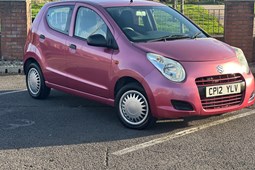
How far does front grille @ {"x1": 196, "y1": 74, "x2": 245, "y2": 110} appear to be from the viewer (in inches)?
222

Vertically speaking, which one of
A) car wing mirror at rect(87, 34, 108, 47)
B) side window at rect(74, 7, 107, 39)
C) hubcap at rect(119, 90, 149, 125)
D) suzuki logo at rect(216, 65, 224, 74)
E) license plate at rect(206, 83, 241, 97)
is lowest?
hubcap at rect(119, 90, 149, 125)

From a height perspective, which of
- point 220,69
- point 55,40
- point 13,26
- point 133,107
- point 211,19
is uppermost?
point 211,19

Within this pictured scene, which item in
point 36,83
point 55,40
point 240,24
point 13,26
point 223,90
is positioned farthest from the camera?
point 13,26

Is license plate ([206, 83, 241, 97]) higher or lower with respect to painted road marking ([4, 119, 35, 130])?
higher

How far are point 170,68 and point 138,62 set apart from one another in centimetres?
42

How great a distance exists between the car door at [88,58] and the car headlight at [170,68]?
75 centimetres

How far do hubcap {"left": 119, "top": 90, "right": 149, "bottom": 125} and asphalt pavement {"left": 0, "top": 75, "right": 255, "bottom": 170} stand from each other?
15 cm

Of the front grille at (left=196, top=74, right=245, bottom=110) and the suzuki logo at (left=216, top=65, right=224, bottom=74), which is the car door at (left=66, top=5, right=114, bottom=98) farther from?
the suzuki logo at (left=216, top=65, right=224, bottom=74)

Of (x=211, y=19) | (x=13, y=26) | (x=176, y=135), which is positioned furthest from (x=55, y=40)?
(x=211, y=19)

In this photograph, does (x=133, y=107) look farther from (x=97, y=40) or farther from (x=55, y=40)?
(x=55, y=40)

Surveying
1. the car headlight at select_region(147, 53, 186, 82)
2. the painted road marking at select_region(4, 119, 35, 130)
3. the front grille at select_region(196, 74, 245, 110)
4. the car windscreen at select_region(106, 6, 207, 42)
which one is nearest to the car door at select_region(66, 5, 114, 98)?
the car windscreen at select_region(106, 6, 207, 42)

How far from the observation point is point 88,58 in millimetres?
6504

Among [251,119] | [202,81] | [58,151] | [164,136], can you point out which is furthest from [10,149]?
[251,119]

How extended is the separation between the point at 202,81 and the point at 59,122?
6.59 feet
